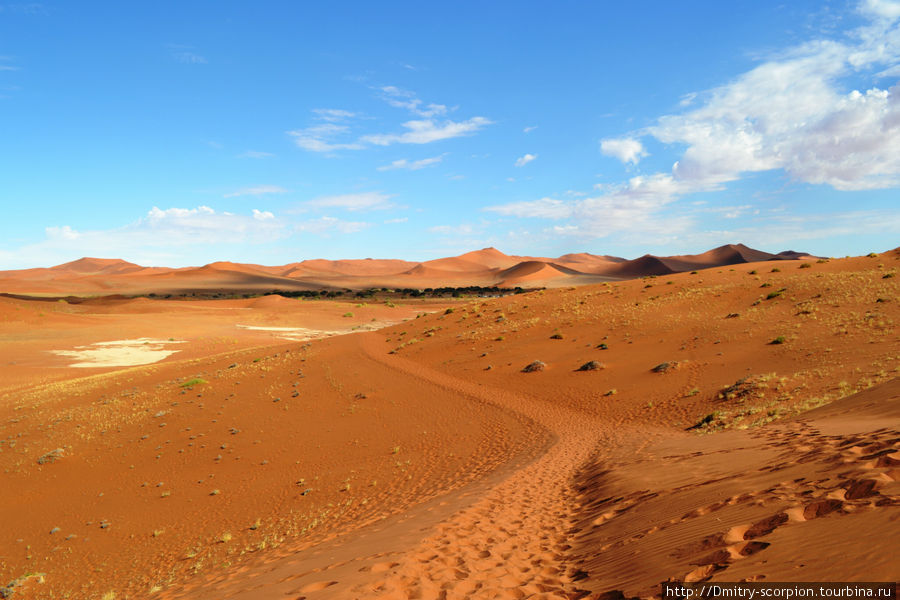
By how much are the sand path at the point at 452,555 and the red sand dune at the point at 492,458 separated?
0.05 m

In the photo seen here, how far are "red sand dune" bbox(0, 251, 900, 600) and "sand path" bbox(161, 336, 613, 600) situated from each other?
5 centimetres

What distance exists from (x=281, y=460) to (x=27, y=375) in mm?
23294

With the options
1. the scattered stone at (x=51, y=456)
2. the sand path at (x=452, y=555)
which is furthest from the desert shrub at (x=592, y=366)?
the scattered stone at (x=51, y=456)

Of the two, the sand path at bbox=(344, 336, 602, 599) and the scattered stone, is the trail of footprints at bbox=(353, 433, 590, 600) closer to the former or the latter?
the sand path at bbox=(344, 336, 602, 599)

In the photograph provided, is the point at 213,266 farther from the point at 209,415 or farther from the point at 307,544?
the point at 307,544

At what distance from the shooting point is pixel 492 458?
12.2m

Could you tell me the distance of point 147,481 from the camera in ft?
41.0

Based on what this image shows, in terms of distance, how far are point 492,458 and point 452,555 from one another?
6373mm

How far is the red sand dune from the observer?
497cm

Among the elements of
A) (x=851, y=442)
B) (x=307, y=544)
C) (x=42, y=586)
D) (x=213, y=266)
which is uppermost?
(x=213, y=266)

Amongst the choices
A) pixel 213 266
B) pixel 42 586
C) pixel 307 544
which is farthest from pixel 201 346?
pixel 213 266

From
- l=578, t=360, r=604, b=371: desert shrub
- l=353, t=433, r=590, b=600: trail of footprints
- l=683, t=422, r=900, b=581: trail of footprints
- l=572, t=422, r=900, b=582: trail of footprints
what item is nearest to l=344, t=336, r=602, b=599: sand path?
l=353, t=433, r=590, b=600: trail of footprints

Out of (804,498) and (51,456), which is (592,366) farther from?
(51,456)

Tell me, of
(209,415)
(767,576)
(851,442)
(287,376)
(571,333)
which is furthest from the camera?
(571,333)
